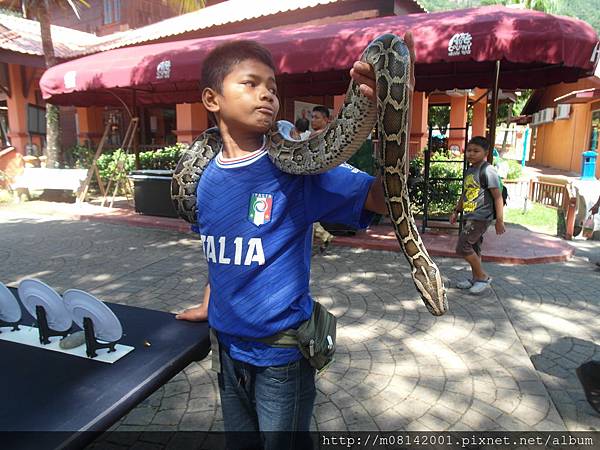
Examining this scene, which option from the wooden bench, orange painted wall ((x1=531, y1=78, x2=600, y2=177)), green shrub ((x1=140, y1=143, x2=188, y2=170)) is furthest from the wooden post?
orange painted wall ((x1=531, y1=78, x2=600, y2=177))

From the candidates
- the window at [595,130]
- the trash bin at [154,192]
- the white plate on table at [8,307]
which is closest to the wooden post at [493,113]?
the trash bin at [154,192]

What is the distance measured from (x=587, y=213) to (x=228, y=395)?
28.7ft

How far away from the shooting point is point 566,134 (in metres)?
26.2

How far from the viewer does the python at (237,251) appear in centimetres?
175

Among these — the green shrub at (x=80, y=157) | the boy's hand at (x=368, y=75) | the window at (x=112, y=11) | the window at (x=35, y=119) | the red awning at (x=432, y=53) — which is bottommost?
the green shrub at (x=80, y=157)

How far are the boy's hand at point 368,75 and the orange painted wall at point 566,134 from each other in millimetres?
19629

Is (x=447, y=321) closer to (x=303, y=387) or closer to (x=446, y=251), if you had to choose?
(x=446, y=251)

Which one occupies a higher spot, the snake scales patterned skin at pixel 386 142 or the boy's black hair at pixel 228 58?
the boy's black hair at pixel 228 58

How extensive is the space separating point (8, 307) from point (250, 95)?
1651 millimetres

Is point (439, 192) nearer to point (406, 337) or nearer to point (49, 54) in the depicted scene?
point (406, 337)

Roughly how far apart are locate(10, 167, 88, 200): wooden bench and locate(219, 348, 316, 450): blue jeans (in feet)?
37.3

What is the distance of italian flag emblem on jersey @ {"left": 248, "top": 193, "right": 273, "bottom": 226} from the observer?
1.75 metres

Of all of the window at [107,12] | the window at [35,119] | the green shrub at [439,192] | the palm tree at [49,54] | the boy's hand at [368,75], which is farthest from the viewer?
the window at [107,12]

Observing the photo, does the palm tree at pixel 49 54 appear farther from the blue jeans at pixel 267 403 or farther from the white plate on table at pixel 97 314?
the blue jeans at pixel 267 403
